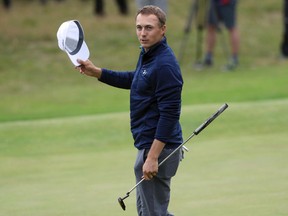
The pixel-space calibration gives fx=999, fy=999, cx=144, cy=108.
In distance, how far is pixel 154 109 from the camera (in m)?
6.05

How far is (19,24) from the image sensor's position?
21797mm

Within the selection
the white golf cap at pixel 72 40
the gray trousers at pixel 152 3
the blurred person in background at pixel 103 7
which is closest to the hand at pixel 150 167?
the white golf cap at pixel 72 40

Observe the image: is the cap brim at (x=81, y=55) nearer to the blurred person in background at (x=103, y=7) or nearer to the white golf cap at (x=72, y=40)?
the white golf cap at (x=72, y=40)

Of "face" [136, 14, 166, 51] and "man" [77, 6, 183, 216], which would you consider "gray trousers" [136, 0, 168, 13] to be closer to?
"man" [77, 6, 183, 216]

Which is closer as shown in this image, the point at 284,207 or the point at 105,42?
the point at 284,207

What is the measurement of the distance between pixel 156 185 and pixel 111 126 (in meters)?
6.17

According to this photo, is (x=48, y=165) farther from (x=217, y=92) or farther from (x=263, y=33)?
(x=263, y=33)

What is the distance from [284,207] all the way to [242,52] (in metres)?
13.0

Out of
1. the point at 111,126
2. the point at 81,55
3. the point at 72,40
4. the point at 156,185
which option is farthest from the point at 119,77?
the point at 111,126

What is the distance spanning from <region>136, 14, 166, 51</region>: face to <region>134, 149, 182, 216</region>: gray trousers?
668mm

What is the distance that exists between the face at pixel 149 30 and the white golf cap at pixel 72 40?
40 cm

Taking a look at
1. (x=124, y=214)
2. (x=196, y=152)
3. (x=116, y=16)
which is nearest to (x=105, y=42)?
(x=116, y=16)

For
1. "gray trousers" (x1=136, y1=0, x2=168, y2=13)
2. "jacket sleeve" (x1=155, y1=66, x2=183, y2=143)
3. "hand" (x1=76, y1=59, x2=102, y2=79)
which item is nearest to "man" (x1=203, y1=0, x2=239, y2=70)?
"gray trousers" (x1=136, y1=0, x2=168, y2=13)

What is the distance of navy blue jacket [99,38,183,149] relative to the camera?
5906 millimetres
